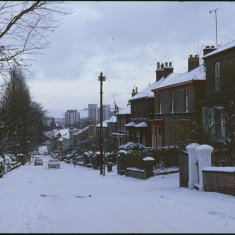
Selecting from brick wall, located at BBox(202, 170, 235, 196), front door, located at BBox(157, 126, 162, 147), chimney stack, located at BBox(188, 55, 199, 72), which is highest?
chimney stack, located at BBox(188, 55, 199, 72)

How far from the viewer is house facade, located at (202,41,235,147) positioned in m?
23.9

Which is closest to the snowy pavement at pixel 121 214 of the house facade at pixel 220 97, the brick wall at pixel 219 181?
the brick wall at pixel 219 181

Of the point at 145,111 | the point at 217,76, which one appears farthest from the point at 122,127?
the point at 217,76

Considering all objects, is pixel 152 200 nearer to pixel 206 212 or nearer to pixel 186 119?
pixel 206 212

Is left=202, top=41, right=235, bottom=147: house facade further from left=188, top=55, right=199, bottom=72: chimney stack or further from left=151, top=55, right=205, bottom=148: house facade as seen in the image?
left=188, top=55, right=199, bottom=72: chimney stack

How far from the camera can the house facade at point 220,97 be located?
23878 mm

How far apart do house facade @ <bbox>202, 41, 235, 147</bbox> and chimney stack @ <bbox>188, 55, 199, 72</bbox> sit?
8416 mm

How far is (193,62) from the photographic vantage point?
129 feet

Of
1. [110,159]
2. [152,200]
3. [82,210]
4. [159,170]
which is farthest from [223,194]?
[110,159]

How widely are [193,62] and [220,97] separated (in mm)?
15182

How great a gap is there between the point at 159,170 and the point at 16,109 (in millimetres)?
40556

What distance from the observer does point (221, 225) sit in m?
9.62

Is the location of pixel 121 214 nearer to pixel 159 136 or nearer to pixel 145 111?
pixel 159 136

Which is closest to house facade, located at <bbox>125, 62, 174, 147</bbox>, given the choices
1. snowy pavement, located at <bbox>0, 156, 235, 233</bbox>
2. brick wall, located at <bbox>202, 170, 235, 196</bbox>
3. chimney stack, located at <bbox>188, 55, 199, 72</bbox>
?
chimney stack, located at <bbox>188, 55, 199, 72</bbox>
